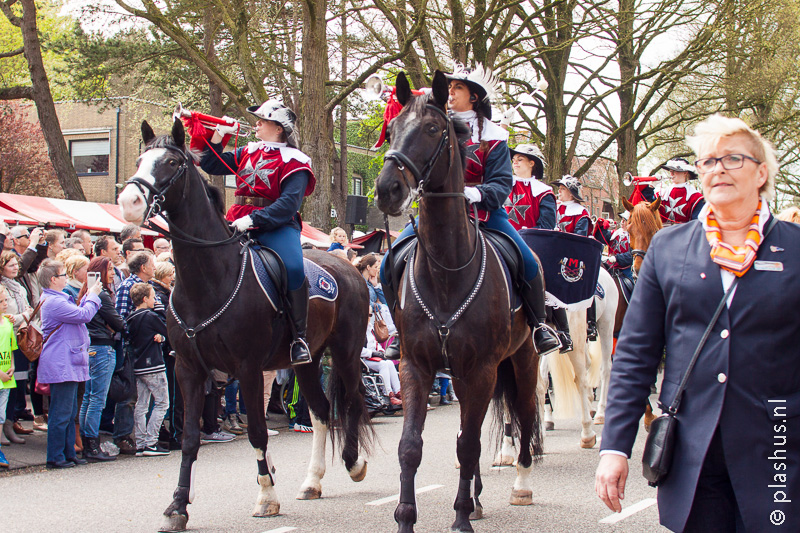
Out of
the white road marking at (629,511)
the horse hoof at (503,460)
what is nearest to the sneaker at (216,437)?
the horse hoof at (503,460)

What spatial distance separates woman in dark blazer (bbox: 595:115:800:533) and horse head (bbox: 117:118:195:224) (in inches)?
134

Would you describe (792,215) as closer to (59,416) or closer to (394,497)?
(394,497)

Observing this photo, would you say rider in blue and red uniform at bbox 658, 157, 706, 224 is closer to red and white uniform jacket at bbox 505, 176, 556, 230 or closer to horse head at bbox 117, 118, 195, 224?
red and white uniform jacket at bbox 505, 176, 556, 230

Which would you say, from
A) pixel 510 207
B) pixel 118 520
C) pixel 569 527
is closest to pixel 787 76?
pixel 510 207

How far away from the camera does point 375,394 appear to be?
11438 mm

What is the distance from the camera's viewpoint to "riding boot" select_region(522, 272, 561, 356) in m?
5.93

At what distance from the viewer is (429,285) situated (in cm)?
520

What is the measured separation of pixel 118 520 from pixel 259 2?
13769 mm

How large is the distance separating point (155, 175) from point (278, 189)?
128cm

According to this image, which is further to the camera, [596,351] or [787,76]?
[787,76]

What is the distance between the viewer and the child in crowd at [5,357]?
7539mm

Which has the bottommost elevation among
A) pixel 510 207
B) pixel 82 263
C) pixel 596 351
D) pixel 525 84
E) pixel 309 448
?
pixel 309 448

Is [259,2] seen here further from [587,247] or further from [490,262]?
[490,262]

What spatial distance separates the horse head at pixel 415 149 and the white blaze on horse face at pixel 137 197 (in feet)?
5.29
